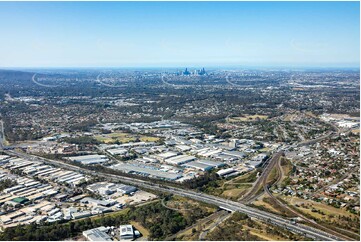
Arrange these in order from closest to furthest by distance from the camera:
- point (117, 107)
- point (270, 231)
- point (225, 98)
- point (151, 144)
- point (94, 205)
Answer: point (270, 231), point (94, 205), point (151, 144), point (117, 107), point (225, 98)

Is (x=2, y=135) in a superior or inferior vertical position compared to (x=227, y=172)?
superior

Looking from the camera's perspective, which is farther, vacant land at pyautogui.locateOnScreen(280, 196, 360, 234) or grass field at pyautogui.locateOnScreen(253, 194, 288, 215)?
grass field at pyautogui.locateOnScreen(253, 194, 288, 215)

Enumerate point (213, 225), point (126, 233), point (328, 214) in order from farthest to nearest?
point (328, 214) → point (213, 225) → point (126, 233)

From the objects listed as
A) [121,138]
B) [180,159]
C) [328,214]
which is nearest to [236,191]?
[328,214]

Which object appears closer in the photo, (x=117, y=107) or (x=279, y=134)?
(x=279, y=134)

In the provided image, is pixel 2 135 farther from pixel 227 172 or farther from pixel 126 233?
pixel 126 233

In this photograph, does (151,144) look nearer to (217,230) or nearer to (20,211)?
(20,211)

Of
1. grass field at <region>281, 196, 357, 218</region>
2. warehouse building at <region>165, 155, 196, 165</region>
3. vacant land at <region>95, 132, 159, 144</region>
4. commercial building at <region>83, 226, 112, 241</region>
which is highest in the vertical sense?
vacant land at <region>95, 132, 159, 144</region>

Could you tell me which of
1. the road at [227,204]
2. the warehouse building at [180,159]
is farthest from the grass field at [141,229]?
the warehouse building at [180,159]

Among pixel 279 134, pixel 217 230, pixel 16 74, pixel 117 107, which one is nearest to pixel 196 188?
pixel 217 230

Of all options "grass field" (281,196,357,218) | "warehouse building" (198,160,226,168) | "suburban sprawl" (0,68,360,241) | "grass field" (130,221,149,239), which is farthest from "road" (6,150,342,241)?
"warehouse building" (198,160,226,168)

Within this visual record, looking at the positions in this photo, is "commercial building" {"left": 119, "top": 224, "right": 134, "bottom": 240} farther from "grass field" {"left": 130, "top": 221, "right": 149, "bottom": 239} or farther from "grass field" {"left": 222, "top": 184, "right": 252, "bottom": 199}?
"grass field" {"left": 222, "top": 184, "right": 252, "bottom": 199}
